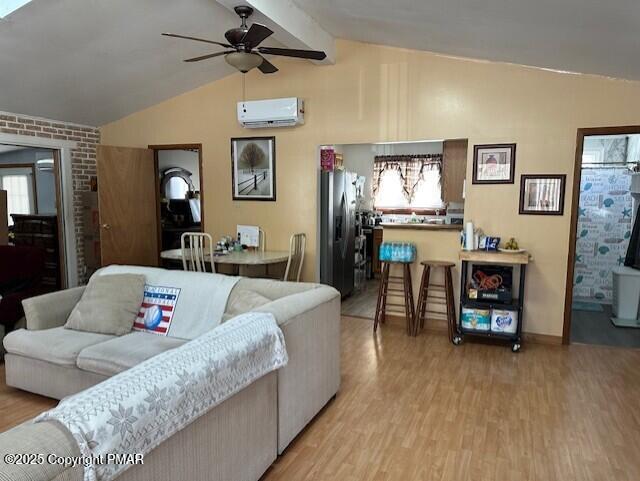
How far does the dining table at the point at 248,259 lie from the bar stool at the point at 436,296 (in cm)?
146

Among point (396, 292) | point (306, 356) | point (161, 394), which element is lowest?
point (396, 292)

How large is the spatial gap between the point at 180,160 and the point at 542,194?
235 inches

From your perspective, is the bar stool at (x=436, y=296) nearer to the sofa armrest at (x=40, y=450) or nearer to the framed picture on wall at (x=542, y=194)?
the framed picture on wall at (x=542, y=194)

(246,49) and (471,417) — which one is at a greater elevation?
(246,49)

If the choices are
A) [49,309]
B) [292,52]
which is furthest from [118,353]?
[292,52]

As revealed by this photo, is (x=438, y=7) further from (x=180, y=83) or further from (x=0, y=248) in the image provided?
(x=0, y=248)

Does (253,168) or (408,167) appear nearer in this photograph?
(253,168)

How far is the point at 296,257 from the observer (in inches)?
194

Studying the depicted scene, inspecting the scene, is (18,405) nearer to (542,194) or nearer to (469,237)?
(469,237)

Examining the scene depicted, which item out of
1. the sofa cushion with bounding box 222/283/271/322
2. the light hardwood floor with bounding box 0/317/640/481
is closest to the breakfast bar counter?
the light hardwood floor with bounding box 0/317/640/481

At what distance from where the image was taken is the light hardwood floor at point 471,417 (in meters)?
2.16

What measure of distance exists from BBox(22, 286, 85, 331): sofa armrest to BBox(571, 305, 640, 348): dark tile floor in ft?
14.3

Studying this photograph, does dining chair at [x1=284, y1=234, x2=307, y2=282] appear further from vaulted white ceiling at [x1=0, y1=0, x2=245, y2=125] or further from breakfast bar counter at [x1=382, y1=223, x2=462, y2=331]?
vaulted white ceiling at [x1=0, y1=0, x2=245, y2=125]

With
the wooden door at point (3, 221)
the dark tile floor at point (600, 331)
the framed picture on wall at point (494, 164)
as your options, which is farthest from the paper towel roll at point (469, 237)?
the wooden door at point (3, 221)
